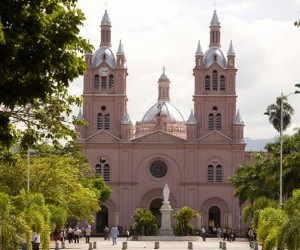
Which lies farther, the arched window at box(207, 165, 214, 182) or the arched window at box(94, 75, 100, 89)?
the arched window at box(94, 75, 100, 89)

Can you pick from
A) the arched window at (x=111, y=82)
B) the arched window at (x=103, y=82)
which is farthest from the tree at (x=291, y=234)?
the arched window at (x=103, y=82)

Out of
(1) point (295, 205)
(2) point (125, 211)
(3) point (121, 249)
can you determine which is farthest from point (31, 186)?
(2) point (125, 211)

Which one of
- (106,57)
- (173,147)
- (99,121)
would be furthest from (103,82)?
(173,147)

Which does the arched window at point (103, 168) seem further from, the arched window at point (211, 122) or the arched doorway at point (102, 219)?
the arched window at point (211, 122)

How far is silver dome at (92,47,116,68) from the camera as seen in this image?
345 feet

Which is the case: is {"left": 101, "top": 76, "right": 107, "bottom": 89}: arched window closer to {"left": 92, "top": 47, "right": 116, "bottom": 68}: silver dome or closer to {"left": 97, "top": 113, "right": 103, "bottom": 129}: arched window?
{"left": 92, "top": 47, "right": 116, "bottom": 68}: silver dome

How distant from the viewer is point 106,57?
105688mm

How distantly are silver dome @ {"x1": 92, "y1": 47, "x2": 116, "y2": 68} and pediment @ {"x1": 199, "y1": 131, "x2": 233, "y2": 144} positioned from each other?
13.1 metres

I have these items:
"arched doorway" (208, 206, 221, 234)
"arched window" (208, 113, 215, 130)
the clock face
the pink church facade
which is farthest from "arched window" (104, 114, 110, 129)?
"arched doorway" (208, 206, 221, 234)

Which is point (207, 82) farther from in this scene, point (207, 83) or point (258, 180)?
point (258, 180)

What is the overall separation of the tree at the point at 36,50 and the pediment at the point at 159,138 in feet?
262

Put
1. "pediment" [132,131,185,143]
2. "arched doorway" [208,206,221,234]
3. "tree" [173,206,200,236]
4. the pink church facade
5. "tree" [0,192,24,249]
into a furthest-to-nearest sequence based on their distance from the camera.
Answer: "pediment" [132,131,185,143], the pink church facade, "arched doorway" [208,206,221,234], "tree" [173,206,200,236], "tree" [0,192,24,249]

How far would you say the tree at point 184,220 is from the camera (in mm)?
77375

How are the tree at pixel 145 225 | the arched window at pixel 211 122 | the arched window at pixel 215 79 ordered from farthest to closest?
the arched window at pixel 215 79 → the arched window at pixel 211 122 → the tree at pixel 145 225
